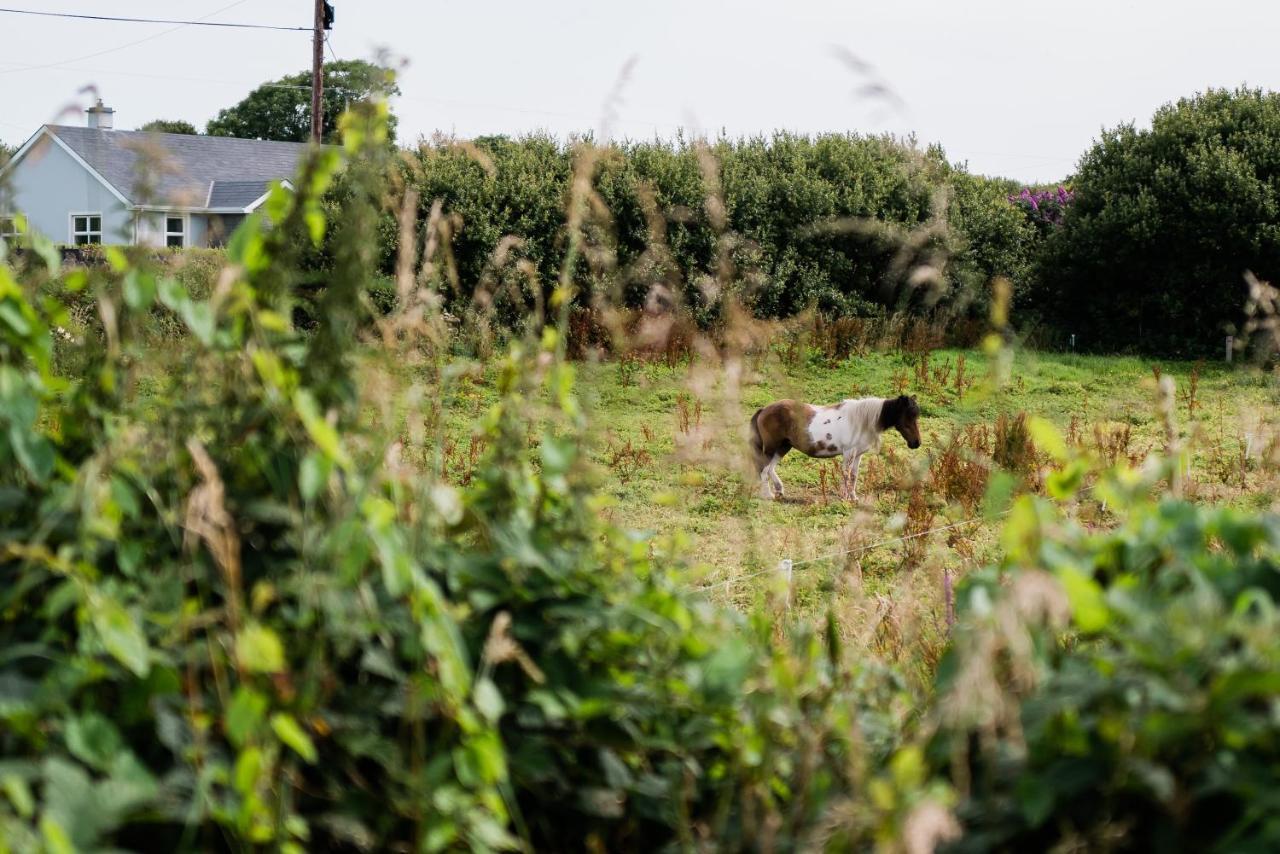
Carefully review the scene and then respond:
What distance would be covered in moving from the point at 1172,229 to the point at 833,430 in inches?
430

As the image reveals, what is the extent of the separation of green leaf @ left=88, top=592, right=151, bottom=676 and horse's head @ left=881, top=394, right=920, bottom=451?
8.06 metres

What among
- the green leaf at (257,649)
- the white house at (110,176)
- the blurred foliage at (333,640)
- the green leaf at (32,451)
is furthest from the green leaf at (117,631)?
the white house at (110,176)

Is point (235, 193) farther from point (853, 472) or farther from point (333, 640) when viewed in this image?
point (333, 640)

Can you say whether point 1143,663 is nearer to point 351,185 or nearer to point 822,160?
point 351,185

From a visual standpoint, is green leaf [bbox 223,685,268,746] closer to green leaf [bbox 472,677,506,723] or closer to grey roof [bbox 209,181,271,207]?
green leaf [bbox 472,677,506,723]

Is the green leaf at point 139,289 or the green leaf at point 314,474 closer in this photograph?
the green leaf at point 314,474

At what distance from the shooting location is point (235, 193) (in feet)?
140

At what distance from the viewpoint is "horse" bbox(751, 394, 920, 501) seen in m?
9.02

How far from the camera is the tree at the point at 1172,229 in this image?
1723 centimetres

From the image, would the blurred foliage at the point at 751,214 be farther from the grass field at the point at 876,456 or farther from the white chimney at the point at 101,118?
the white chimney at the point at 101,118

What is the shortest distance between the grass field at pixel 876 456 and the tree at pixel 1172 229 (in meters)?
1.85

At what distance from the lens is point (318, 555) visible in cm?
144

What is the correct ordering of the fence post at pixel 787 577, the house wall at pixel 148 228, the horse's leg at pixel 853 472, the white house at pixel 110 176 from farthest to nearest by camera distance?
the white house at pixel 110 176, the horse's leg at pixel 853 472, the fence post at pixel 787 577, the house wall at pixel 148 228

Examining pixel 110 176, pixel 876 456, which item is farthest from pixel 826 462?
pixel 110 176
